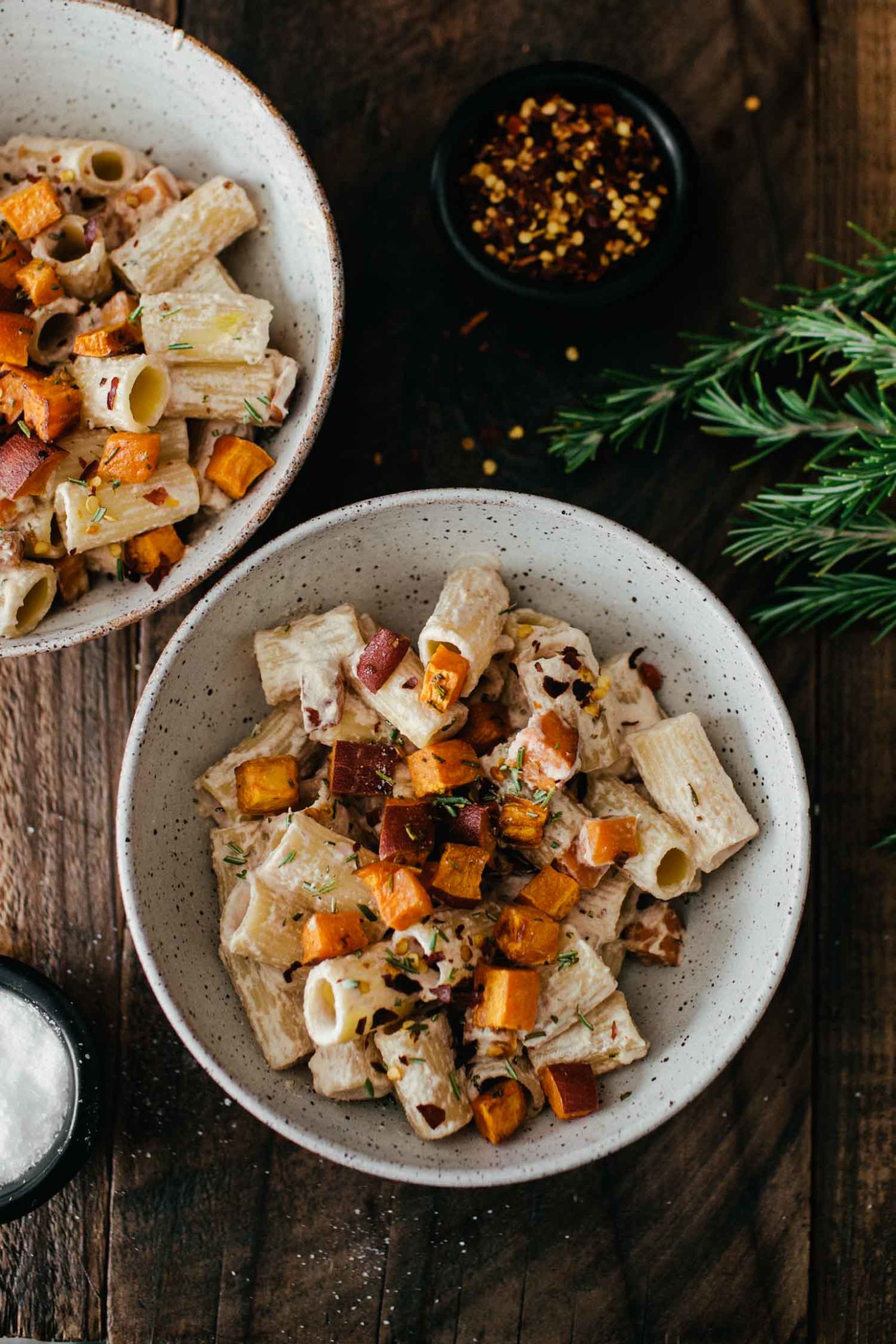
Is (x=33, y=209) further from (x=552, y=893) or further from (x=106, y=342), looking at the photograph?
(x=552, y=893)

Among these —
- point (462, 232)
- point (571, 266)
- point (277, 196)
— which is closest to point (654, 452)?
point (571, 266)

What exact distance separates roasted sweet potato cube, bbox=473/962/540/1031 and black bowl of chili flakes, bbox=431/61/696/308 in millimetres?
919

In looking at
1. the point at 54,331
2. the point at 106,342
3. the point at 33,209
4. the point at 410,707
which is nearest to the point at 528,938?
the point at 410,707

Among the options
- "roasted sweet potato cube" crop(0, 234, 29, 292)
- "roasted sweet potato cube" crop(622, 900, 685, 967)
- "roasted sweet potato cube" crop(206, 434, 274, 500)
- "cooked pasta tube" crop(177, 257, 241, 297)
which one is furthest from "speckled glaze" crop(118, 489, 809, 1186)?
"roasted sweet potato cube" crop(0, 234, 29, 292)

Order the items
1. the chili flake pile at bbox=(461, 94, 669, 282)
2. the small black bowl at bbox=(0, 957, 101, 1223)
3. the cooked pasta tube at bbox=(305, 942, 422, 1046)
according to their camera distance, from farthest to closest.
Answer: the chili flake pile at bbox=(461, 94, 669, 282) → the small black bowl at bbox=(0, 957, 101, 1223) → the cooked pasta tube at bbox=(305, 942, 422, 1046)

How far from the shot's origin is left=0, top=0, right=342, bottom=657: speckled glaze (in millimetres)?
1366

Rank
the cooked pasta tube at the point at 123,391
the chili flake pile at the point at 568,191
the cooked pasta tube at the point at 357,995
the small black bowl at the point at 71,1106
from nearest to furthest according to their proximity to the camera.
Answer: the cooked pasta tube at the point at 357,995
the cooked pasta tube at the point at 123,391
the small black bowl at the point at 71,1106
the chili flake pile at the point at 568,191

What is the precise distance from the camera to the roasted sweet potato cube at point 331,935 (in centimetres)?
126

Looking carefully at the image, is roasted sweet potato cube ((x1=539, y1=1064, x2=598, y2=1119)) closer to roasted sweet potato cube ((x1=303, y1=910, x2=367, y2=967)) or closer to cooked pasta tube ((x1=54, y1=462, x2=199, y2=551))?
roasted sweet potato cube ((x1=303, y1=910, x2=367, y2=967))

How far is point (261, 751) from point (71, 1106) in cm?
54

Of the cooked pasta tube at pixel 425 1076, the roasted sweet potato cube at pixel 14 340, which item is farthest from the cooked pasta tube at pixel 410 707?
the roasted sweet potato cube at pixel 14 340

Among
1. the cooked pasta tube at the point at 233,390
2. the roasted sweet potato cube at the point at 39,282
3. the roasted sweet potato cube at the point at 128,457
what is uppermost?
the roasted sweet potato cube at the point at 39,282

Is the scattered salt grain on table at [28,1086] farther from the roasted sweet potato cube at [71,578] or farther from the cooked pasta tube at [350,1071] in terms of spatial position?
the roasted sweet potato cube at [71,578]

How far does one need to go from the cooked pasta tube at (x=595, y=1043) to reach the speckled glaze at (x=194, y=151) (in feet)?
2.31
